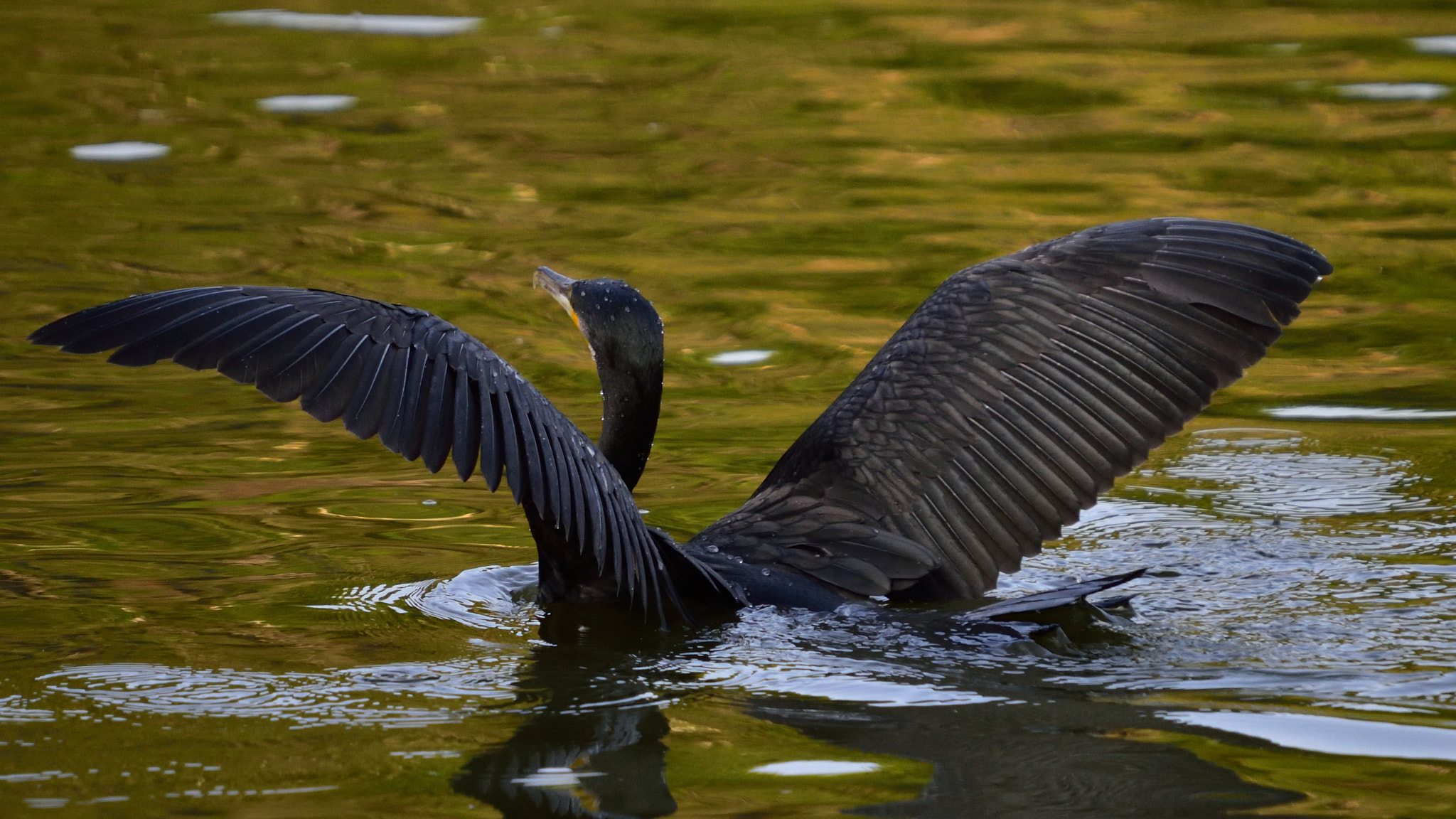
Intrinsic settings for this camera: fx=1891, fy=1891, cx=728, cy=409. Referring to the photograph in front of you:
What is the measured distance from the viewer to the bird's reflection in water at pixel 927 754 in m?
3.80

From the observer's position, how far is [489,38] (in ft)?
46.9

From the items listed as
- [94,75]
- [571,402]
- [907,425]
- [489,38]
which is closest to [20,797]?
[907,425]

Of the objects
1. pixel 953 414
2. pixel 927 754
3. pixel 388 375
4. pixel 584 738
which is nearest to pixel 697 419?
pixel 953 414

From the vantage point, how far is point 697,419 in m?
7.50

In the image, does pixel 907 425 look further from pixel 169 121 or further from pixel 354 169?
pixel 169 121

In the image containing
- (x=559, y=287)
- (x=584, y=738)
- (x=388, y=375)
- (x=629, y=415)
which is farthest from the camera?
(x=559, y=287)

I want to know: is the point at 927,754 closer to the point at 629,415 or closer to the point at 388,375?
the point at 388,375

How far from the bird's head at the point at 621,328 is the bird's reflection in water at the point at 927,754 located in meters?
1.03

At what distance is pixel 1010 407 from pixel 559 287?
1388 millimetres

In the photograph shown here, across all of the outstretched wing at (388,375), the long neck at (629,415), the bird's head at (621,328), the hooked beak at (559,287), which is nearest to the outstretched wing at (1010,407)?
the long neck at (629,415)

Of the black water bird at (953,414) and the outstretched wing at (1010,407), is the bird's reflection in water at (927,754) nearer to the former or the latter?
the black water bird at (953,414)

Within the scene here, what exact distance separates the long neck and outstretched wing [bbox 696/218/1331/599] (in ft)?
1.10

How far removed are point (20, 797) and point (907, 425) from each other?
2.72m

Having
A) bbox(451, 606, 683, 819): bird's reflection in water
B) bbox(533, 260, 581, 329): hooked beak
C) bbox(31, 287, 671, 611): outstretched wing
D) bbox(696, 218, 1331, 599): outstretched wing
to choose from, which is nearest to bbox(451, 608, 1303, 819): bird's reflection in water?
bbox(451, 606, 683, 819): bird's reflection in water
